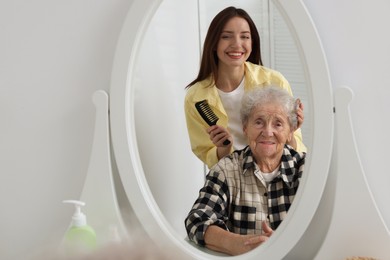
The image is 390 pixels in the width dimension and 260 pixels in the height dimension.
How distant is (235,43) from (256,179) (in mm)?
233

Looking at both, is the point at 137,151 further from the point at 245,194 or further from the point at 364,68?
the point at 364,68

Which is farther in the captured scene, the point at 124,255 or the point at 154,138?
the point at 154,138

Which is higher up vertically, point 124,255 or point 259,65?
point 259,65

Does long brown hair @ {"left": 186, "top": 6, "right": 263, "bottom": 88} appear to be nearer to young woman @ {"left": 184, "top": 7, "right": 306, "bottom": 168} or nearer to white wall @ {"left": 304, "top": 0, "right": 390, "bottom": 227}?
young woman @ {"left": 184, "top": 7, "right": 306, "bottom": 168}

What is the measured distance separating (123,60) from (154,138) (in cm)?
15

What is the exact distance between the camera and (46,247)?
1.32 meters

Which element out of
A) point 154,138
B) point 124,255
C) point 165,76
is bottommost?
point 124,255

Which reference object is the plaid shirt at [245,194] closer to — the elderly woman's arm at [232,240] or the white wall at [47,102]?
the elderly woman's arm at [232,240]

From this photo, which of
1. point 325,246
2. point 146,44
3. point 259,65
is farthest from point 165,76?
point 325,246

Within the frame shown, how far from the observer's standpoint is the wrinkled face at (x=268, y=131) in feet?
3.67

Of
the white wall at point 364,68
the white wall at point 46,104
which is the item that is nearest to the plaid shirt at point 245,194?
the white wall at point 364,68

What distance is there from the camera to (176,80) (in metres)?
1.18

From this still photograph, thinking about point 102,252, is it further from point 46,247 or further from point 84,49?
point 84,49

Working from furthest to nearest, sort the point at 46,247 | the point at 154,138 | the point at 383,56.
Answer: the point at 46,247 → the point at 154,138 → the point at 383,56
